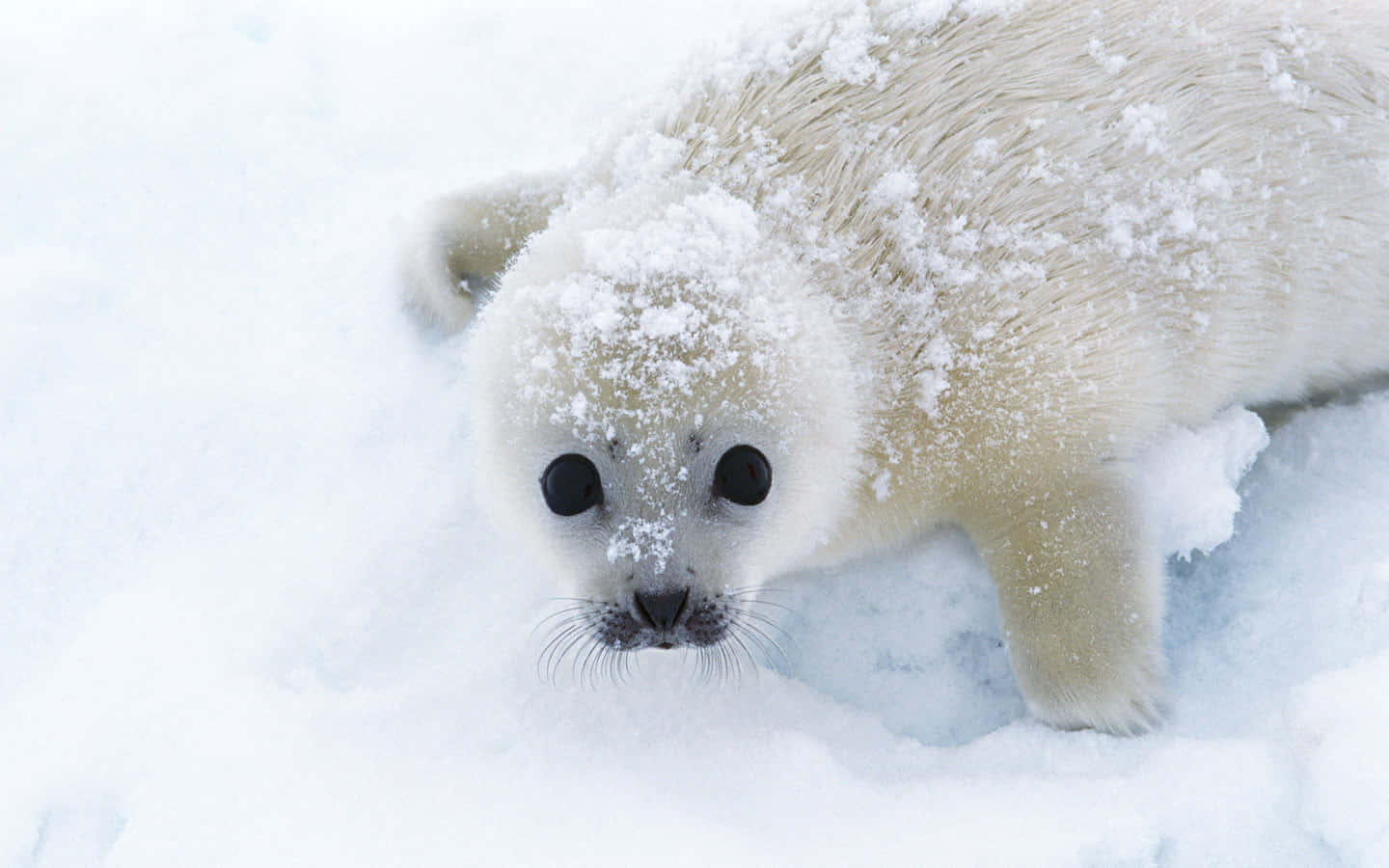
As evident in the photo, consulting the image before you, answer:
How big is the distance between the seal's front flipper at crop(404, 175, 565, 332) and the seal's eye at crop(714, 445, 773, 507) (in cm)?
114

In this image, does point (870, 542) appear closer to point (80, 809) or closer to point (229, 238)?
point (80, 809)

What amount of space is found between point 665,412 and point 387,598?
996 mm

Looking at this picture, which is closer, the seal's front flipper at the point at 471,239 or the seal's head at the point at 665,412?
the seal's head at the point at 665,412

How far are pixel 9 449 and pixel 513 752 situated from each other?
1.59m

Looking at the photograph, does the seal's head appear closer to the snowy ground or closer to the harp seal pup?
the harp seal pup

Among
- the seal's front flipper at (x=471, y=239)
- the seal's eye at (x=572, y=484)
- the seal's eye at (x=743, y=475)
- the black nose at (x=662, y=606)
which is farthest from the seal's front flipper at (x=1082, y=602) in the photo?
the seal's front flipper at (x=471, y=239)

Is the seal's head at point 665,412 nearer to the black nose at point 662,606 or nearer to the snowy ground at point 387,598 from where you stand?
the black nose at point 662,606

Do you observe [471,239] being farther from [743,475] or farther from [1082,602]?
[1082,602]

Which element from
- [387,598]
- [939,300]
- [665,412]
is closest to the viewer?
[665,412]

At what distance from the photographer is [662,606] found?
1.91m

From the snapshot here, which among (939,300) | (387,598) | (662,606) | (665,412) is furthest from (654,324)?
(387,598)

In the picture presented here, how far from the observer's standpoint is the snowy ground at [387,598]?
183cm

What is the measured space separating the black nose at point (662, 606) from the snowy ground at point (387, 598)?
0.32m

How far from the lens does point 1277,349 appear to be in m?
2.50
